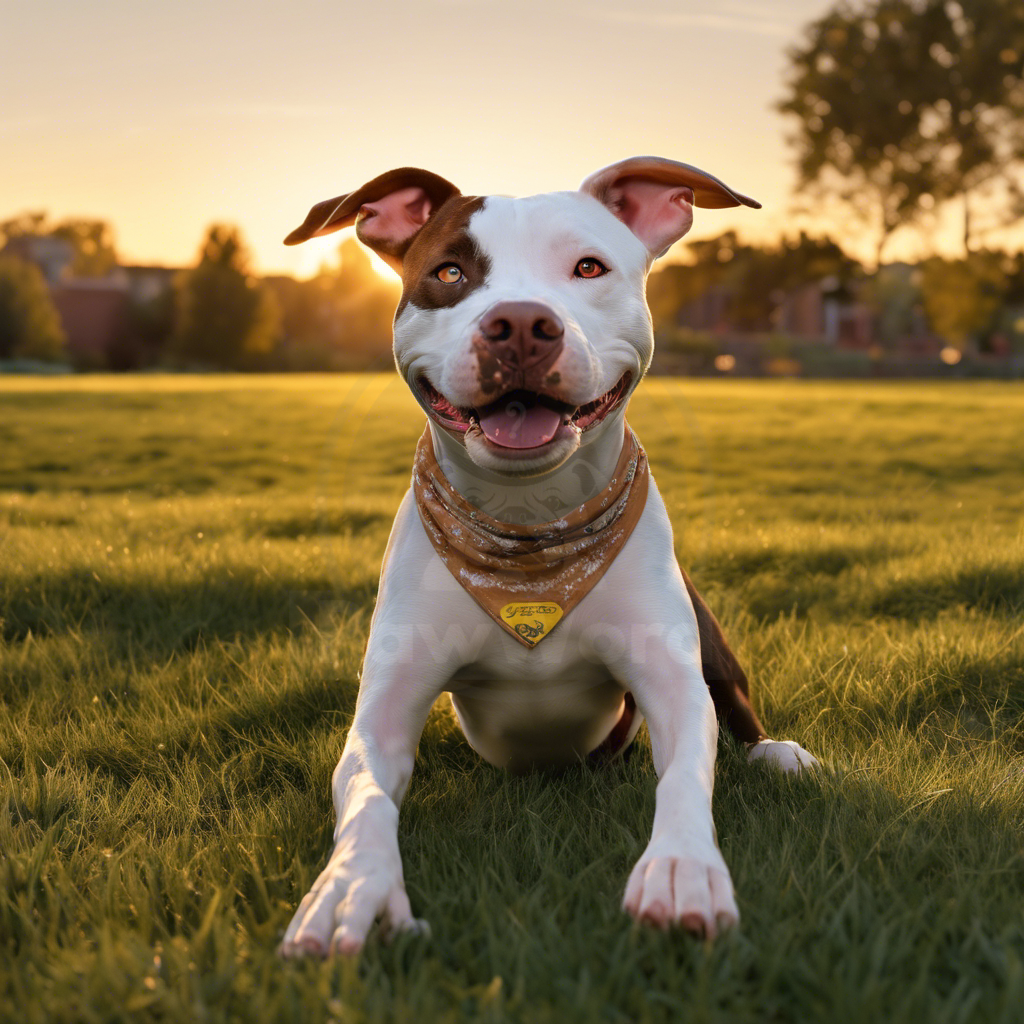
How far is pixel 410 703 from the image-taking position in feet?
9.14

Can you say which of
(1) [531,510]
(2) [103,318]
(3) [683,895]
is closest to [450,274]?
(1) [531,510]

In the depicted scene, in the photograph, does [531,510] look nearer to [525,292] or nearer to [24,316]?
[525,292]

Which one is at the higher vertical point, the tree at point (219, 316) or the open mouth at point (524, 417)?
the tree at point (219, 316)

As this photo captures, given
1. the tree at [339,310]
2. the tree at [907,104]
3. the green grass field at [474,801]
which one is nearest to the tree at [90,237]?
the tree at [339,310]

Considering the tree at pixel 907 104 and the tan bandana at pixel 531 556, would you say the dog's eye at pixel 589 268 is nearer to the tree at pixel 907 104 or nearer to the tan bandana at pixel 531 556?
the tan bandana at pixel 531 556

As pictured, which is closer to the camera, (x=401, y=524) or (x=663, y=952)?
(x=663, y=952)

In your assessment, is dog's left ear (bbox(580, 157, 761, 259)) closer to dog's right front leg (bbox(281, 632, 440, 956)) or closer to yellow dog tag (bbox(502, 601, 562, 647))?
yellow dog tag (bbox(502, 601, 562, 647))

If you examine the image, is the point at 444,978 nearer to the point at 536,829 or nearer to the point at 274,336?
the point at 536,829

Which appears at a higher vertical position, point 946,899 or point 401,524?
point 401,524

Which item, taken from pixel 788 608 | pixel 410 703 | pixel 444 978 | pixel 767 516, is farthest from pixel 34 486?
pixel 444 978

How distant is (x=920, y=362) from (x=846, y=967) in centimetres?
4464

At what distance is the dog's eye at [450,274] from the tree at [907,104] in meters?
45.1

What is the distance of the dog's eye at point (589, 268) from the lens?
9.12 ft

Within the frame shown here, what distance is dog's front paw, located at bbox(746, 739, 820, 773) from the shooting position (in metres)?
3.00
